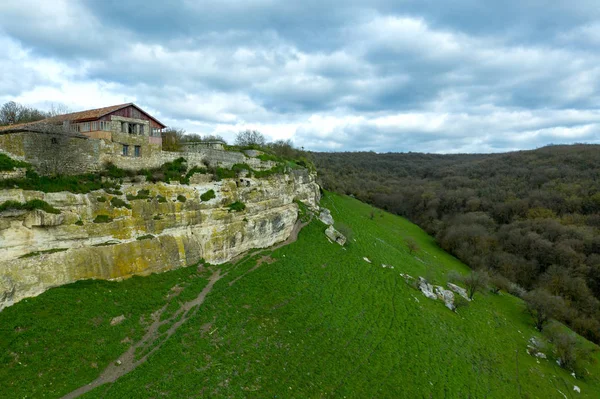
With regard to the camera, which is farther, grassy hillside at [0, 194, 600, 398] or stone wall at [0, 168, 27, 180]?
stone wall at [0, 168, 27, 180]

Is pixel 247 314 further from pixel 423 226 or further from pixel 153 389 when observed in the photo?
pixel 423 226

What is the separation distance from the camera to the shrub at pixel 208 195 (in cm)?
2312

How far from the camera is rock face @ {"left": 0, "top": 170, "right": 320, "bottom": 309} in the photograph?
1455cm

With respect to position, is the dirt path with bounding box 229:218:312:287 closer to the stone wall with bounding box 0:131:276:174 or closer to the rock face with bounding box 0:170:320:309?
the rock face with bounding box 0:170:320:309

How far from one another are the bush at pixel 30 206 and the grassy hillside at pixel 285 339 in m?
4.05

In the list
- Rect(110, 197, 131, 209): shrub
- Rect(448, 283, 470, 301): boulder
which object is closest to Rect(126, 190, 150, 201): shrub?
Rect(110, 197, 131, 209): shrub

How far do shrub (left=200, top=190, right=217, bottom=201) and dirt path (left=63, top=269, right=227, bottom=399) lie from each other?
6.92m

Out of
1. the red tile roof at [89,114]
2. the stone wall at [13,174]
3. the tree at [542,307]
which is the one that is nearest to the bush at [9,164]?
the stone wall at [13,174]

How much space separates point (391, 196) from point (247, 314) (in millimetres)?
73845

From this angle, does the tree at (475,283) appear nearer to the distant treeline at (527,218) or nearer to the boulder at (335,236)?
the distant treeline at (527,218)

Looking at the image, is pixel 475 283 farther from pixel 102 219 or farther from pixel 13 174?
pixel 13 174

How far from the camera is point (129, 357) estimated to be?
47.5ft

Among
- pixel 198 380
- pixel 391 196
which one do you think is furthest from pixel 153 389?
pixel 391 196

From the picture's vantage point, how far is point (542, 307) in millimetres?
30875
